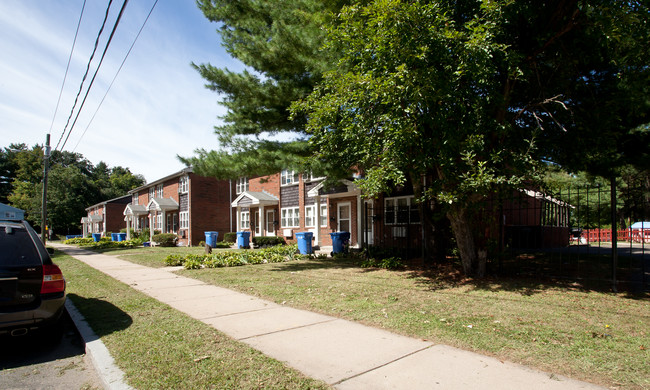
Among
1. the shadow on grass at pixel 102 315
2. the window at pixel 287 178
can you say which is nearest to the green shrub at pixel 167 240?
the window at pixel 287 178

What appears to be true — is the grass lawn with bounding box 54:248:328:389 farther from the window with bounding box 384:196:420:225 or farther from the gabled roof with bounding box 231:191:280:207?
the gabled roof with bounding box 231:191:280:207

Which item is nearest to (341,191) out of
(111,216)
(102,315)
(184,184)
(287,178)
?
(287,178)

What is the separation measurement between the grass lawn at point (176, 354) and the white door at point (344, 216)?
1344cm

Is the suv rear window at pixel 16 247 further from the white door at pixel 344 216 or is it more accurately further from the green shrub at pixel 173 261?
the white door at pixel 344 216

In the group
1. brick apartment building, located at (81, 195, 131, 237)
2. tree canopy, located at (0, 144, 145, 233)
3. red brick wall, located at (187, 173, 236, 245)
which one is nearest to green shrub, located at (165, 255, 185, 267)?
red brick wall, located at (187, 173, 236, 245)

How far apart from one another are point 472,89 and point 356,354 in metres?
6.01

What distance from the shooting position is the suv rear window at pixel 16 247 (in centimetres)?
480

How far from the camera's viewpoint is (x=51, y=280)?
497cm

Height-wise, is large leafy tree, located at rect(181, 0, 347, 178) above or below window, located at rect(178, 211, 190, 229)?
above

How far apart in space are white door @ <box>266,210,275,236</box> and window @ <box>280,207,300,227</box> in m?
1.11

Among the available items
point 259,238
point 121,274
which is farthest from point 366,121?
point 259,238

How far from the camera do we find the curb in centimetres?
363

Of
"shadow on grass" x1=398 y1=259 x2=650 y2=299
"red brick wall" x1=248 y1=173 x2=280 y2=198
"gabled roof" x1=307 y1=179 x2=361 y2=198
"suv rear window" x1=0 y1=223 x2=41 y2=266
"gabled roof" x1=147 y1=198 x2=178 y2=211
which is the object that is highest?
"red brick wall" x1=248 y1=173 x2=280 y2=198

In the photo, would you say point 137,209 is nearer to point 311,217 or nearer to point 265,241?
point 265,241
